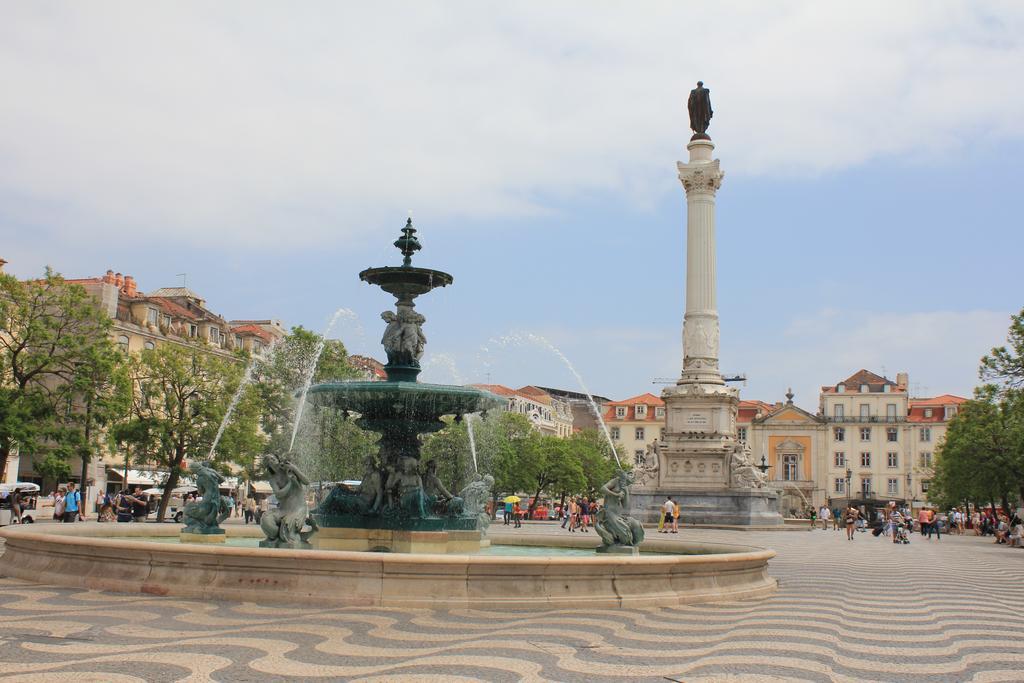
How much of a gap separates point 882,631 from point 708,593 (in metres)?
2.07

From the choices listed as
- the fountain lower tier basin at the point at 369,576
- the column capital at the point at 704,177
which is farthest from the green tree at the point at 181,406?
the fountain lower tier basin at the point at 369,576

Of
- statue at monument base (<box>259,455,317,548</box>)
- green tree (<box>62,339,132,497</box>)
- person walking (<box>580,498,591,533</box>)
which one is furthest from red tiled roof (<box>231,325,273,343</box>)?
statue at monument base (<box>259,455,317,548</box>)

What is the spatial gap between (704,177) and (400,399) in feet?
110

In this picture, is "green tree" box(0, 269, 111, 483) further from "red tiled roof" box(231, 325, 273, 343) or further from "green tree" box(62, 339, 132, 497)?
"red tiled roof" box(231, 325, 273, 343)

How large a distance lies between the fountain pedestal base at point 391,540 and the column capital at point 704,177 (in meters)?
33.5

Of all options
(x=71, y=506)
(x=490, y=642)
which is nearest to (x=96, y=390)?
(x=71, y=506)

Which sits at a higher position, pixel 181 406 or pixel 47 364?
pixel 47 364

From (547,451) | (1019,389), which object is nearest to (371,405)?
(1019,389)

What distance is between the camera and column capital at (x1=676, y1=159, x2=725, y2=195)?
44.4 meters

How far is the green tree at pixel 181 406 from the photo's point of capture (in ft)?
121

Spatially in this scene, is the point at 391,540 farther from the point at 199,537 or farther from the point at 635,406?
the point at 635,406

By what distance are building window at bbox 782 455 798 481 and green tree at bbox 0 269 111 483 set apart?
75456mm

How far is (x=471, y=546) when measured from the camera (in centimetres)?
1382

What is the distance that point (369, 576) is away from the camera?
9.45 meters
